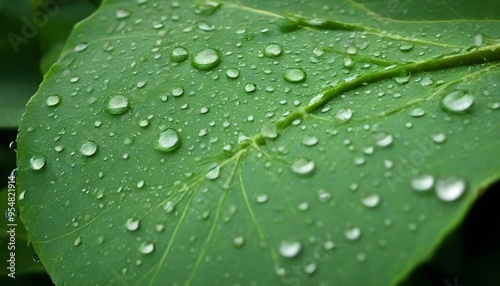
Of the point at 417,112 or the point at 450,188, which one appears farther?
the point at 417,112

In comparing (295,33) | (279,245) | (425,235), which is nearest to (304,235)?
(279,245)

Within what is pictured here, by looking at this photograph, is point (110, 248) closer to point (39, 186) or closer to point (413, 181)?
point (39, 186)

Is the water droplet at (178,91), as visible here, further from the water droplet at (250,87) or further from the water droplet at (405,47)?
the water droplet at (405,47)

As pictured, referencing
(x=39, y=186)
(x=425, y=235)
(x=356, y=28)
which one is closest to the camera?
(x=425, y=235)

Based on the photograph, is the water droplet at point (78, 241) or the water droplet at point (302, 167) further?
the water droplet at point (78, 241)
